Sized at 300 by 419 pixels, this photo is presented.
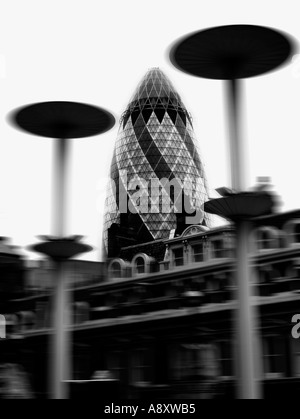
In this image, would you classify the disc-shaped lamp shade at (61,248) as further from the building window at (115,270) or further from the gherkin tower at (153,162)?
the gherkin tower at (153,162)

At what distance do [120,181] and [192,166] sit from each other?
34.8 feet

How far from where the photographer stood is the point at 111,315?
1328 inches

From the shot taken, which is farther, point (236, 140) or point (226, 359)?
point (226, 359)

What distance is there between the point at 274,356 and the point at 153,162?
2799 inches

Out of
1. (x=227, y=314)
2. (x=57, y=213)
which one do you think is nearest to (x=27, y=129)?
(x=57, y=213)

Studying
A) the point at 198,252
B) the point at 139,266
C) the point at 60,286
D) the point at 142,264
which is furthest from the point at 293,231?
the point at 139,266

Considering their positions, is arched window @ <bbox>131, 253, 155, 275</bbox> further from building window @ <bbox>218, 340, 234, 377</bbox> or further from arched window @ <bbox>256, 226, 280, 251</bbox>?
building window @ <bbox>218, 340, 234, 377</bbox>

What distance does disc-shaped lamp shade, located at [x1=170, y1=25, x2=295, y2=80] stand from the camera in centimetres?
1555

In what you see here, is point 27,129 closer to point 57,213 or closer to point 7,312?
point 57,213

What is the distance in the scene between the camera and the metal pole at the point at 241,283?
1528cm

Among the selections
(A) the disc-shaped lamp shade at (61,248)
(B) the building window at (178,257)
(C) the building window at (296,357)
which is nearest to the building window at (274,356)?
(C) the building window at (296,357)

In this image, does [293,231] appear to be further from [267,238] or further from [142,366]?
[142,366]

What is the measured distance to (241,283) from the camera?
1608cm

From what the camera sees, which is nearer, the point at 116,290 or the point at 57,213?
the point at 57,213
